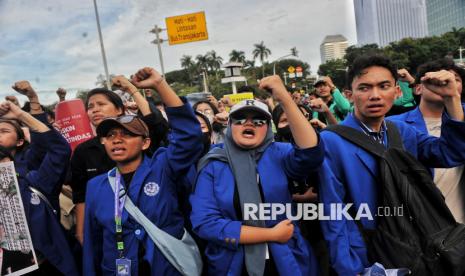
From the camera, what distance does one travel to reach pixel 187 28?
1427 cm

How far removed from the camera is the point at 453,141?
186 cm

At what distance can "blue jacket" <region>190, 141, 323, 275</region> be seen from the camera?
5.86ft

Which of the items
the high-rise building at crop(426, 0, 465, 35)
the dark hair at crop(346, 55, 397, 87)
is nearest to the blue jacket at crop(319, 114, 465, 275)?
the dark hair at crop(346, 55, 397, 87)

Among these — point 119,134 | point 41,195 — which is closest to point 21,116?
point 41,195

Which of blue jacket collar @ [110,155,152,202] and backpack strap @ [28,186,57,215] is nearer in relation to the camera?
blue jacket collar @ [110,155,152,202]

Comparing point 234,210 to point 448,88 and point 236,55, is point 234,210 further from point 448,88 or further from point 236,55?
point 236,55

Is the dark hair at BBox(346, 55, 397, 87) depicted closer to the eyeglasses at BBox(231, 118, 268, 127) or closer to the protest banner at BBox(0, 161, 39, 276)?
the eyeglasses at BBox(231, 118, 268, 127)

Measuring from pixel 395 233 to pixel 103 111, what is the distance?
2183 millimetres

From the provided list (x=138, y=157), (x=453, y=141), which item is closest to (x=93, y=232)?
(x=138, y=157)

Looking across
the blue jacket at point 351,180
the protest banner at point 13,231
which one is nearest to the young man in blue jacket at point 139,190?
the protest banner at point 13,231

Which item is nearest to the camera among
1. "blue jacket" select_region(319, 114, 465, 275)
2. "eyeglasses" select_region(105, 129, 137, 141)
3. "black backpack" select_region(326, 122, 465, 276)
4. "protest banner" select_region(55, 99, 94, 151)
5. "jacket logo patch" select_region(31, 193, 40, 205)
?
"black backpack" select_region(326, 122, 465, 276)

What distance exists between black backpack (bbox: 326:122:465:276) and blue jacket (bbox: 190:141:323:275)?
13.8 inches

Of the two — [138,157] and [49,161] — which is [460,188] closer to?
[138,157]

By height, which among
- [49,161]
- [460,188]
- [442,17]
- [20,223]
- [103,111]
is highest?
[442,17]
